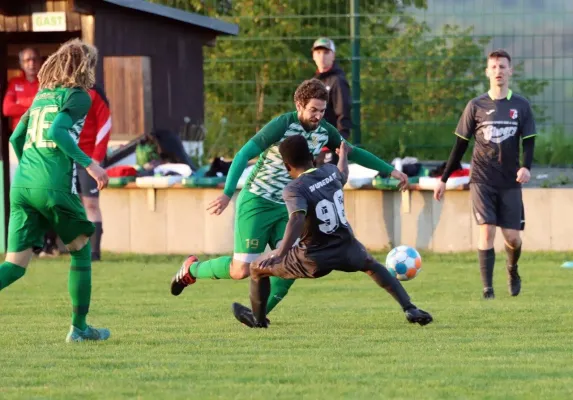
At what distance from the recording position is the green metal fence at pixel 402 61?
16.7m

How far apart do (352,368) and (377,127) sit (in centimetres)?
1058

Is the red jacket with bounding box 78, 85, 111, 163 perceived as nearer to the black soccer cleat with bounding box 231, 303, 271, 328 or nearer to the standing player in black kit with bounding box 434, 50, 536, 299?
the standing player in black kit with bounding box 434, 50, 536, 299

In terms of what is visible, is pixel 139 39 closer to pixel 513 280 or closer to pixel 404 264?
pixel 404 264

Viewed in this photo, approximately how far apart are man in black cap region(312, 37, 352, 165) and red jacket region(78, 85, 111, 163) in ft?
7.58

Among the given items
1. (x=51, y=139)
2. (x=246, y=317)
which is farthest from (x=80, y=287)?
(x=246, y=317)

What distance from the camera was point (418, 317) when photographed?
367 inches

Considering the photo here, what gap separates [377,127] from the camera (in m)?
17.8

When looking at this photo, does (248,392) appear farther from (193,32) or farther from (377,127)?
(193,32)

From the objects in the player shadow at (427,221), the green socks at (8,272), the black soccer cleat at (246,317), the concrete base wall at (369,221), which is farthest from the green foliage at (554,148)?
the green socks at (8,272)

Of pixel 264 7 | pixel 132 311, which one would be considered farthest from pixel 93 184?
pixel 132 311

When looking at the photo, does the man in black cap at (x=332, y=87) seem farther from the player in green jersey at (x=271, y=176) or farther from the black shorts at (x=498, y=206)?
the player in green jersey at (x=271, y=176)

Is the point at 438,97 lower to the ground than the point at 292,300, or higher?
higher

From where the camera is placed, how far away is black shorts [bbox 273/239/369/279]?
9.20 m

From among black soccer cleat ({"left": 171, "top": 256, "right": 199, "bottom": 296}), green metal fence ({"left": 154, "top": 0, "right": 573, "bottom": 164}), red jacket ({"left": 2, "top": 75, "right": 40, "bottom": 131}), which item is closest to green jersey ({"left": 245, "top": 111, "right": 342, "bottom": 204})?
black soccer cleat ({"left": 171, "top": 256, "right": 199, "bottom": 296})
